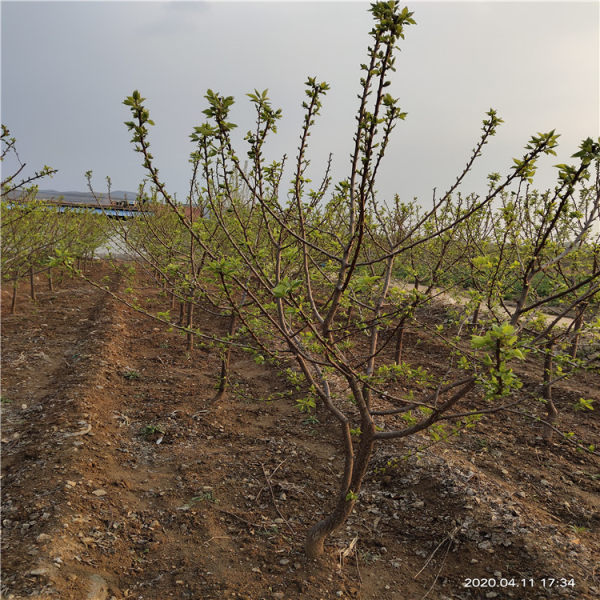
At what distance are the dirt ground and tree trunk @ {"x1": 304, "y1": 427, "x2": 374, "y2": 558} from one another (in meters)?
0.15

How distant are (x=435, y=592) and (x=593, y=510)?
2.58 meters

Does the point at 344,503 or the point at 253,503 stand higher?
the point at 344,503

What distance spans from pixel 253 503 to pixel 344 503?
148 cm

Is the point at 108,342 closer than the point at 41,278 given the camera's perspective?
Yes

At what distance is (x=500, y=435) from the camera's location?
659cm

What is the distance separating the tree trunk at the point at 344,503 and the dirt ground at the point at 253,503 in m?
0.15

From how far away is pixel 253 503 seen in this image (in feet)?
14.9

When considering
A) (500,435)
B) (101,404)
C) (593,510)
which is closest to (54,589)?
(101,404)

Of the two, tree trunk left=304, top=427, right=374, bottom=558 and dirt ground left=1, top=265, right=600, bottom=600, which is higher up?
tree trunk left=304, top=427, right=374, bottom=558

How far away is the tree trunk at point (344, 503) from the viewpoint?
338 cm

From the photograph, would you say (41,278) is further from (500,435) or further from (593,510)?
(593,510)

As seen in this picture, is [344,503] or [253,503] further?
[253,503]

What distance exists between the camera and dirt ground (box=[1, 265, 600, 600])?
3482 millimetres

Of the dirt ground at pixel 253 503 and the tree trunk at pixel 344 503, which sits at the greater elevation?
the tree trunk at pixel 344 503
